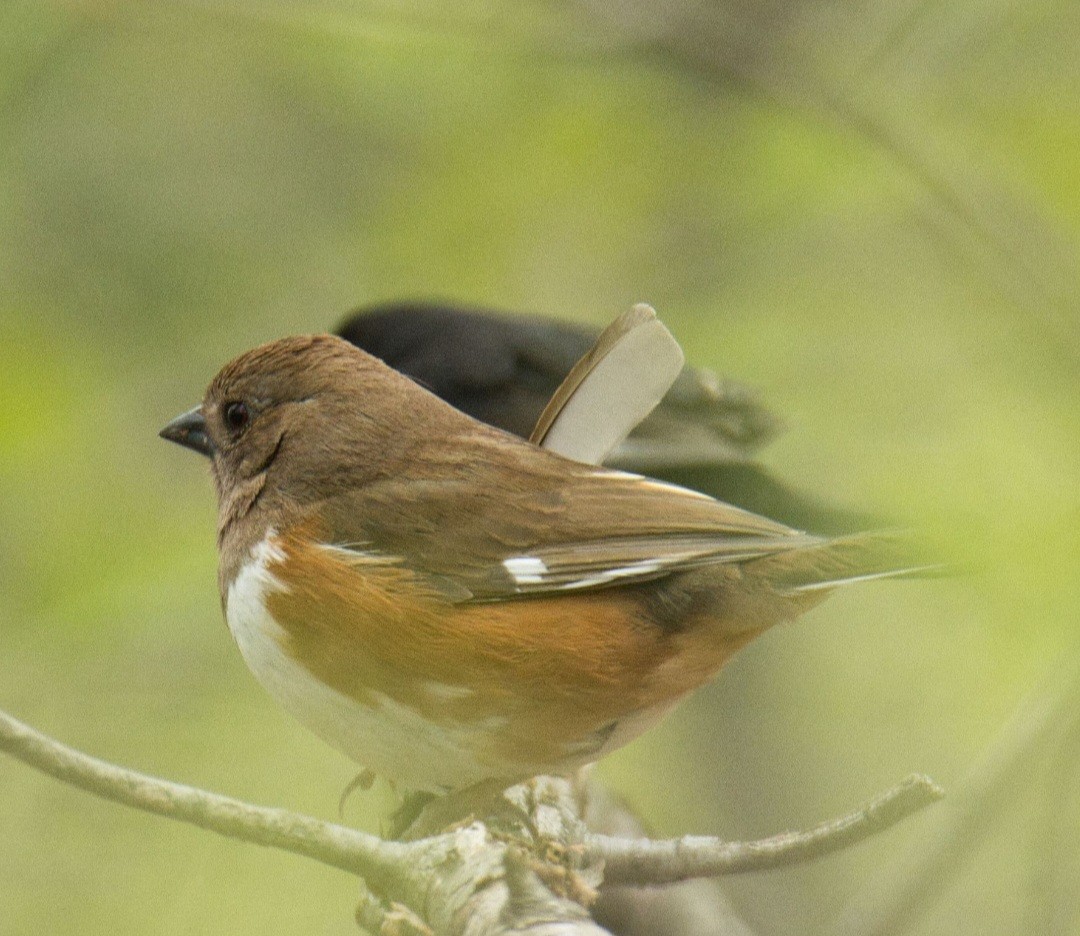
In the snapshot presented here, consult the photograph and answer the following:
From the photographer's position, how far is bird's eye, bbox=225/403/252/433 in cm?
295

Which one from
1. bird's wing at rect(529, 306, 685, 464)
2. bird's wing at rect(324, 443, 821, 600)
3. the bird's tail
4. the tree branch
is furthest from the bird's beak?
the bird's tail

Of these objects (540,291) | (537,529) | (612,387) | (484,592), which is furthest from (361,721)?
(540,291)

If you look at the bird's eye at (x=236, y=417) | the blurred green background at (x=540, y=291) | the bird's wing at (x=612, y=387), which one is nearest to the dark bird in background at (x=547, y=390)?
the blurred green background at (x=540, y=291)

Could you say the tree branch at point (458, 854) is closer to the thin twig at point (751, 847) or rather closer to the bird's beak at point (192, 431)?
the thin twig at point (751, 847)

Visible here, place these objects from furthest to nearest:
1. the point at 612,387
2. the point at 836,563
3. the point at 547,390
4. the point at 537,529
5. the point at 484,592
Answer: the point at 547,390 → the point at 612,387 → the point at 537,529 → the point at 484,592 → the point at 836,563

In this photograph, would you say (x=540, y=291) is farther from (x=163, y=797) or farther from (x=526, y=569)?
(x=163, y=797)

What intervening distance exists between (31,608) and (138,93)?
2.84m

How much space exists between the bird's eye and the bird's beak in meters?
0.06

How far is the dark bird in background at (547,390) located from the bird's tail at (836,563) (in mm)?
1324

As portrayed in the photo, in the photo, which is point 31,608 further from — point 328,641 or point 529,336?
point 529,336

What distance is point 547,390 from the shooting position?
4.54m

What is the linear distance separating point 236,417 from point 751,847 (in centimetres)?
145

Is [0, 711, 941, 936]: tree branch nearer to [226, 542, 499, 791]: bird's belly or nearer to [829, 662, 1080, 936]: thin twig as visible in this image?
[226, 542, 499, 791]: bird's belly

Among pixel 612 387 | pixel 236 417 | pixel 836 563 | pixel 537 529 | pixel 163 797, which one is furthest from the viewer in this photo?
pixel 612 387
